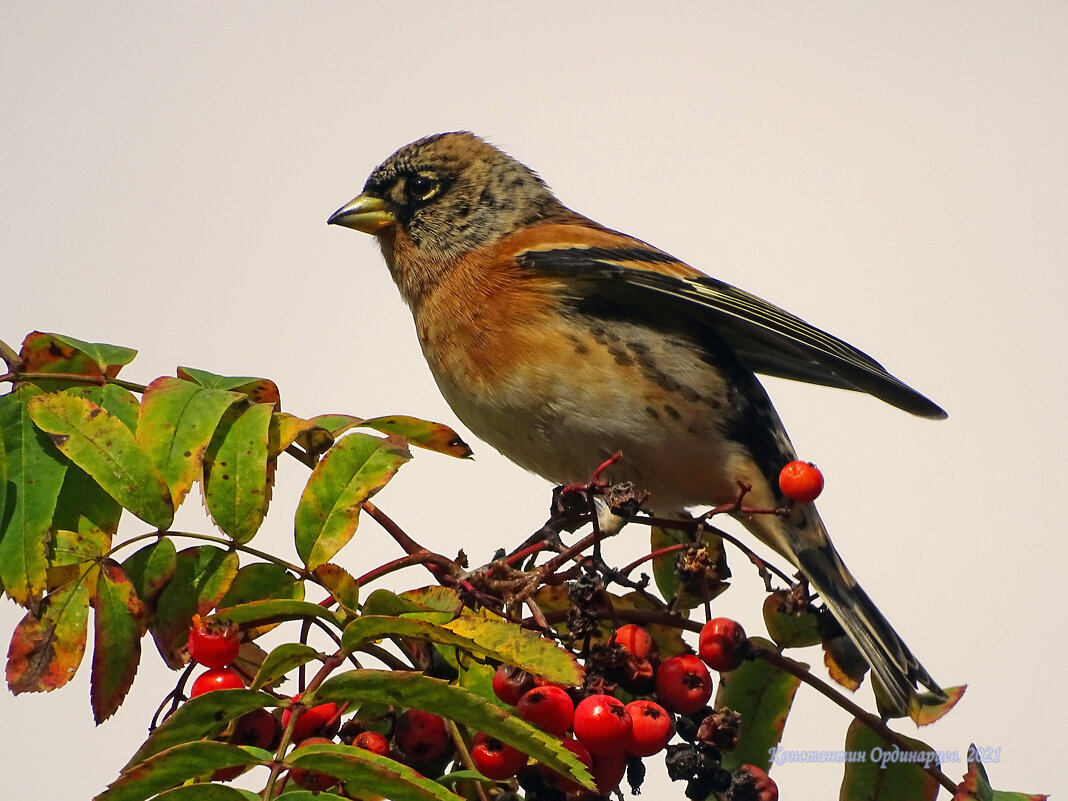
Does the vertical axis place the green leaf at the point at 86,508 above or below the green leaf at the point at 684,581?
below

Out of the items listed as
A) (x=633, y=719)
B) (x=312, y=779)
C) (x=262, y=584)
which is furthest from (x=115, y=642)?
(x=633, y=719)

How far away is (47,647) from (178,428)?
1.50ft

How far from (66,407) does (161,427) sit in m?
0.18

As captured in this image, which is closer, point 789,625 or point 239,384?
point 239,384

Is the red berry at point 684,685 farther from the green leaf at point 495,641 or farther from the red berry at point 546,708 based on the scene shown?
the green leaf at point 495,641

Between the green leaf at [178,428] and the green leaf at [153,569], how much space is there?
0.09 metres

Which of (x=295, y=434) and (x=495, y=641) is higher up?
(x=295, y=434)

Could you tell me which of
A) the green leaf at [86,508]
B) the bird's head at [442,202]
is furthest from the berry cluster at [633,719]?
the bird's head at [442,202]

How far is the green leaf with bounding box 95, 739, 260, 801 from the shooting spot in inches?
62.8

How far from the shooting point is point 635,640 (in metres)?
2.29

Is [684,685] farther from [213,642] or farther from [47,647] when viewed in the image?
[47,647]

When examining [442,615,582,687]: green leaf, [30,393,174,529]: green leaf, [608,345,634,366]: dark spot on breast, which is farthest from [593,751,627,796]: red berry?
[608,345,634,366]: dark spot on breast

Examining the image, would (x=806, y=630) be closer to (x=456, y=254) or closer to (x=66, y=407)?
(x=66, y=407)

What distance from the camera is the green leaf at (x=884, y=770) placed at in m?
2.36
